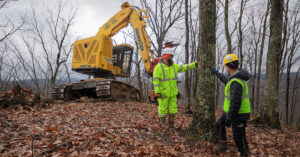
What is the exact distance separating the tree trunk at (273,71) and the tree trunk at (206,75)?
141 inches

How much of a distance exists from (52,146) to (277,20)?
7.74 metres

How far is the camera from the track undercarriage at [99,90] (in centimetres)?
794

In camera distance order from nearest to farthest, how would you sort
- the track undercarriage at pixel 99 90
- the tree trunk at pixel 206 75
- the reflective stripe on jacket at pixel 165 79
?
the tree trunk at pixel 206 75 → the reflective stripe on jacket at pixel 165 79 → the track undercarriage at pixel 99 90

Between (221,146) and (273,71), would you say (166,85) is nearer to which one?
(221,146)

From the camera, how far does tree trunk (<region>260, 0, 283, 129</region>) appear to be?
589 centimetres

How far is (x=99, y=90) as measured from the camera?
7953mm

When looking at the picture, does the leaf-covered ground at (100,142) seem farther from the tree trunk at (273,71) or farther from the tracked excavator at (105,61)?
the tracked excavator at (105,61)

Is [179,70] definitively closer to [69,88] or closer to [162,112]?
[162,112]

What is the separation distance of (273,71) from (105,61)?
736cm

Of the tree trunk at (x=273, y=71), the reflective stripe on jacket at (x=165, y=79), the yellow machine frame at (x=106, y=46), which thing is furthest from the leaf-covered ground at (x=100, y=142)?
the yellow machine frame at (x=106, y=46)

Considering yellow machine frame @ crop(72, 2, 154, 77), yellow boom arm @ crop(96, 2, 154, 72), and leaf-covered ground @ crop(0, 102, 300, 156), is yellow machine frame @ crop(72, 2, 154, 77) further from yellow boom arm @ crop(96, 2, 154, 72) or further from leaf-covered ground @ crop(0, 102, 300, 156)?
leaf-covered ground @ crop(0, 102, 300, 156)

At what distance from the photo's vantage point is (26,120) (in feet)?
14.4

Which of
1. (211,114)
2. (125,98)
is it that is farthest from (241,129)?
(125,98)

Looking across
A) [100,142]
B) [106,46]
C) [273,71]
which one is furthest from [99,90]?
[273,71]
